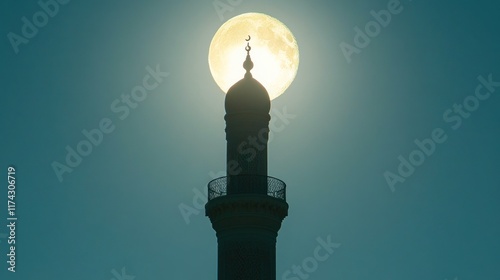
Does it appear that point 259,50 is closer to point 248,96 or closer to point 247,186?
point 248,96

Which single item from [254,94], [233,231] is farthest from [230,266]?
[254,94]

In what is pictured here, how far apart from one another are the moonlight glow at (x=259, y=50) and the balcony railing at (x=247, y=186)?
655cm

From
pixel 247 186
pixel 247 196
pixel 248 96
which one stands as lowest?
pixel 247 196

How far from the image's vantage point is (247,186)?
132m

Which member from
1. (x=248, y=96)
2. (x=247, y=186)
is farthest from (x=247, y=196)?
(x=248, y=96)

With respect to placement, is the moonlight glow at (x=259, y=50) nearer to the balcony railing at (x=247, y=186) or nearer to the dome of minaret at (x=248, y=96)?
the dome of minaret at (x=248, y=96)

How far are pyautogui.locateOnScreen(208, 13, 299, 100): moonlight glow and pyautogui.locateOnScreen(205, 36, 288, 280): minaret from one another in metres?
0.76

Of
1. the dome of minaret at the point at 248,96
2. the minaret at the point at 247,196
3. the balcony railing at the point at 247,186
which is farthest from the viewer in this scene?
the dome of minaret at the point at 248,96

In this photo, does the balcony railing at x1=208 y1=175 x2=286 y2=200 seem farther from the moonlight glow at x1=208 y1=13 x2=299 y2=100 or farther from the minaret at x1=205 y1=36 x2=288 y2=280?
the moonlight glow at x1=208 y1=13 x2=299 y2=100

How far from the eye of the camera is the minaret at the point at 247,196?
13012 centimetres

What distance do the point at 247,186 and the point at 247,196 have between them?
3.46 ft

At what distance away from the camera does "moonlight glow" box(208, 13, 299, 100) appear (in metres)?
133

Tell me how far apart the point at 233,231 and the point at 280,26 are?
43.1ft

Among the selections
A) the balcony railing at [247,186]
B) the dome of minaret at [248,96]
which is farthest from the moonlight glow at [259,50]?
the balcony railing at [247,186]
